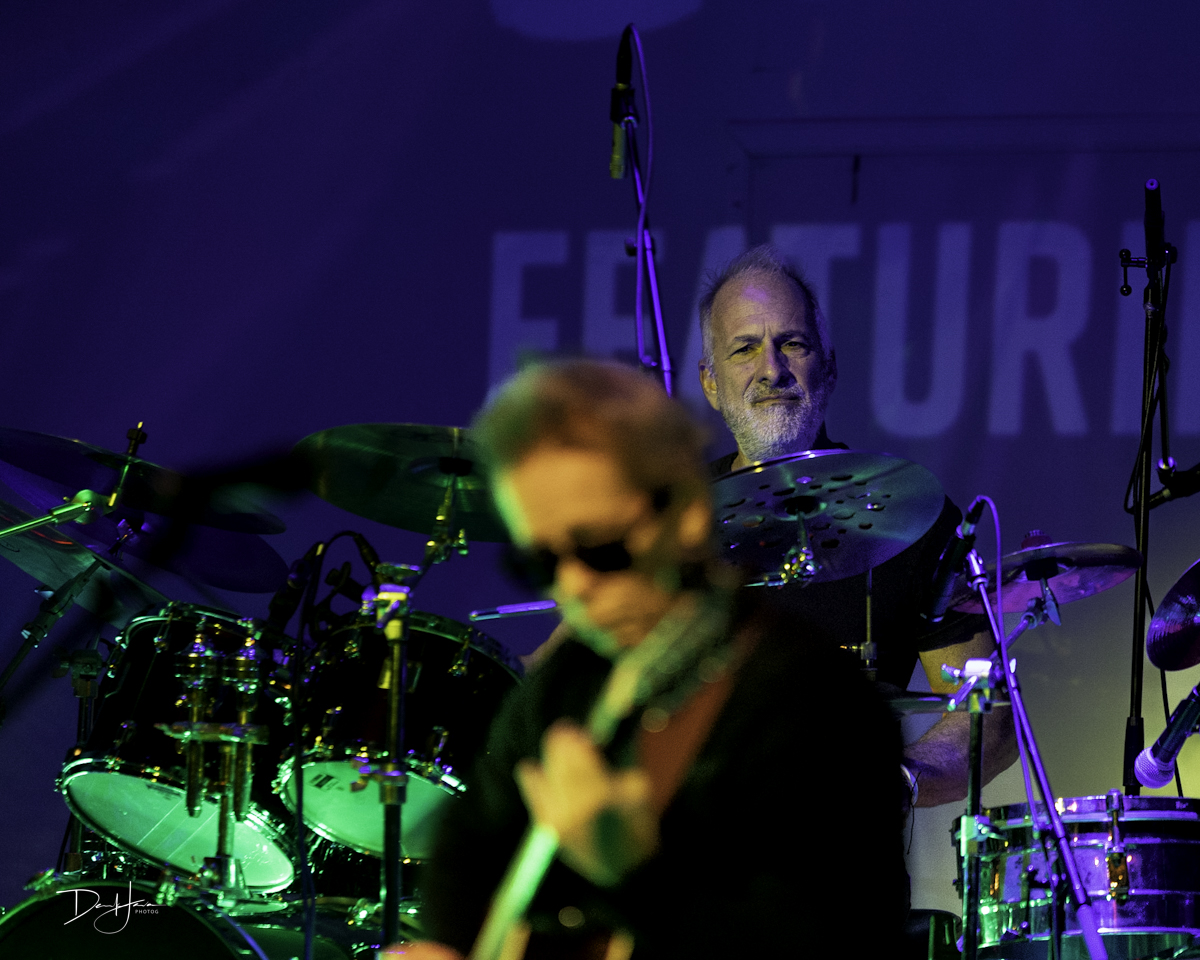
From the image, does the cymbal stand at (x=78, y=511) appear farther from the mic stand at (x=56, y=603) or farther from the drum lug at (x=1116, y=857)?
the drum lug at (x=1116, y=857)

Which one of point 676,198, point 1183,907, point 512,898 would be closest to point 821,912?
point 512,898

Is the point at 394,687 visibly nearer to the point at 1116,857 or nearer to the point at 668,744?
the point at 668,744

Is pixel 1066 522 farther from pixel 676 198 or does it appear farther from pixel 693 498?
pixel 693 498

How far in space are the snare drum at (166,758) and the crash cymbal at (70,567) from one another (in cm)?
24

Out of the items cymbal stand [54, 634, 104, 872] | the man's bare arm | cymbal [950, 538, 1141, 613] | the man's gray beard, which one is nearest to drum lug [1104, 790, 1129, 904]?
the man's bare arm

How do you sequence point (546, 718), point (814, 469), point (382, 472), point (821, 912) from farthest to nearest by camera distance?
1. point (382, 472)
2. point (814, 469)
3. point (546, 718)
4. point (821, 912)

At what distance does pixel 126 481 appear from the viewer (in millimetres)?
3061

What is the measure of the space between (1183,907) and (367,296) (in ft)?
10.2

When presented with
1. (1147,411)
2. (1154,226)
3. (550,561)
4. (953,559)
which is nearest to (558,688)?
(550,561)

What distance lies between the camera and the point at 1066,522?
4051 millimetres

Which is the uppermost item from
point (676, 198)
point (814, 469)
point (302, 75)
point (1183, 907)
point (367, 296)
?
point (302, 75)

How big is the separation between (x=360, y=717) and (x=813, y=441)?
1390 millimetres

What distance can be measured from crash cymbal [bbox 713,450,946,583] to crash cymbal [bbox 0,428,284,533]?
1.36 meters

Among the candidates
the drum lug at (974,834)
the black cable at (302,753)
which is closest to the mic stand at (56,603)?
the black cable at (302,753)
